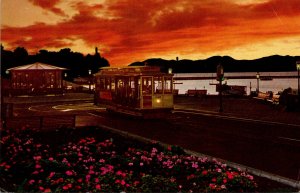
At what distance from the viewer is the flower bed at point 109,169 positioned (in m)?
9.52

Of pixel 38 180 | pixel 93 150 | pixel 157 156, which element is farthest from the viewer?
pixel 93 150

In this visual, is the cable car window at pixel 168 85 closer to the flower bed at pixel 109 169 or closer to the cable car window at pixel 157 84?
the cable car window at pixel 157 84

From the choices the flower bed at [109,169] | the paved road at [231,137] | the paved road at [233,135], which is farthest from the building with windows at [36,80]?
the flower bed at [109,169]

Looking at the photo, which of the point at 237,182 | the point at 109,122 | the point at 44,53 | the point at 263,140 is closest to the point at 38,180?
the point at 237,182

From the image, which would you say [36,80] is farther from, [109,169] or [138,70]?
[109,169]

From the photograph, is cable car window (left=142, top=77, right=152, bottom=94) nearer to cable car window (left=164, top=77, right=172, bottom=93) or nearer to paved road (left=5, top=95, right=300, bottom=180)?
cable car window (left=164, top=77, right=172, bottom=93)

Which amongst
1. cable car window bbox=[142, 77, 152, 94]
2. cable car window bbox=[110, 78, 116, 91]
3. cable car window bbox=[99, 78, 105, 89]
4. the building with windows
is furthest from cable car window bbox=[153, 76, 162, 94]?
the building with windows

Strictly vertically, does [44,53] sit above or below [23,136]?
above

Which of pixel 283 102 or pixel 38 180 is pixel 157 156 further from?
pixel 283 102

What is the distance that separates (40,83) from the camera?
5750 centimetres

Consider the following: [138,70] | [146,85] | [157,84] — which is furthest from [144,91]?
[138,70]

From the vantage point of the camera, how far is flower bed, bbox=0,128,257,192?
9.52m

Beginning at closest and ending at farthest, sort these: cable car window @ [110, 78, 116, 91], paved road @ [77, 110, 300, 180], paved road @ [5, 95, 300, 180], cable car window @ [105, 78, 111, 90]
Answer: paved road @ [77, 110, 300, 180]
paved road @ [5, 95, 300, 180]
cable car window @ [110, 78, 116, 91]
cable car window @ [105, 78, 111, 90]

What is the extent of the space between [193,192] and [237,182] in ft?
3.42
